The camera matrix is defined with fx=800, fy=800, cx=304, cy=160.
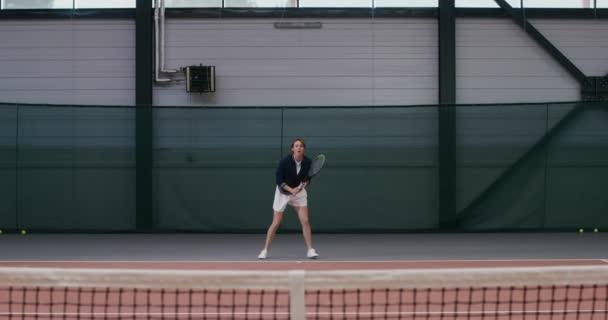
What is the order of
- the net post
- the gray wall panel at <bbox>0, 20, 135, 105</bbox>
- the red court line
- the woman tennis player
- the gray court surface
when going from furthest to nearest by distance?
the gray wall panel at <bbox>0, 20, 135, 105</bbox>, the gray court surface, the woman tennis player, the red court line, the net post

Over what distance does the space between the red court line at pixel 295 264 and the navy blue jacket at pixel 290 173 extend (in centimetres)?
83

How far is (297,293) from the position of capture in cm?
323

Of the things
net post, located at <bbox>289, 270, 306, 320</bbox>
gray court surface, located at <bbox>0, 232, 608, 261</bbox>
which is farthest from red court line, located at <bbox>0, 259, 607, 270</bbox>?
net post, located at <bbox>289, 270, 306, 320</bbox>

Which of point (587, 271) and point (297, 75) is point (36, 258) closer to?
point (297, 75)

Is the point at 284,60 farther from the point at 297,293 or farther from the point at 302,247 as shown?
the point at 297,293

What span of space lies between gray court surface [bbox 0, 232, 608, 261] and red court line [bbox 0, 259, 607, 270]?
287 mm

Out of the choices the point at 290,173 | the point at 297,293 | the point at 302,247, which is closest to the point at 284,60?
the point at 302,247

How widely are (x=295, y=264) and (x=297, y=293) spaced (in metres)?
4.97

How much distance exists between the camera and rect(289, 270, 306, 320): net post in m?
3.20

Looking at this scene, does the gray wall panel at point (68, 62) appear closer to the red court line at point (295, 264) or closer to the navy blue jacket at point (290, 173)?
the red court line at point (295, 264)

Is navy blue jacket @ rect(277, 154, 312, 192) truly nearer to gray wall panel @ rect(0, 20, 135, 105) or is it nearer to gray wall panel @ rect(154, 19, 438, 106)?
gray wall panel @ rect(154, 19, 438, 106)

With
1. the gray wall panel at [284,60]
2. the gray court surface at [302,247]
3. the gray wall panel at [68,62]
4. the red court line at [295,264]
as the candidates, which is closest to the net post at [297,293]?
the red court line at [295,264]

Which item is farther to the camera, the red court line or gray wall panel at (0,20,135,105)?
gray wall panel at (0,20,135,105)

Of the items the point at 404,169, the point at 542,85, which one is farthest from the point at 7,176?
the point at 542,85
